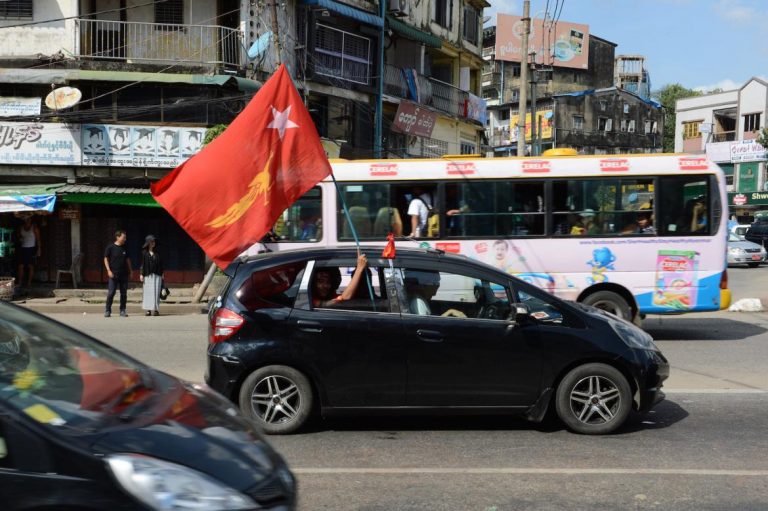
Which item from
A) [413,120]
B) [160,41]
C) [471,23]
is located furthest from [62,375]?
[471,23]

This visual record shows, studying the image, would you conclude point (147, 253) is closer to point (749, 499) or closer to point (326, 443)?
point (326, 443)

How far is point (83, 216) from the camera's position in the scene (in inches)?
794

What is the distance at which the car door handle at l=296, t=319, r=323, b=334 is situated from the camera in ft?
20.4

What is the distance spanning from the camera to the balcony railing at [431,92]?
27797mm

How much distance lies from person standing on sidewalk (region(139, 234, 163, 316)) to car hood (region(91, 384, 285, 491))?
41.8 ft

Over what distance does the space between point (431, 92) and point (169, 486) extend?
28.9 meters

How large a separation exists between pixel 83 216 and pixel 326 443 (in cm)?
1628

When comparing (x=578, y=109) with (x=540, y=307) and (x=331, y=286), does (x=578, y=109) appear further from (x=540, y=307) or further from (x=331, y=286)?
(x=331, y=286)

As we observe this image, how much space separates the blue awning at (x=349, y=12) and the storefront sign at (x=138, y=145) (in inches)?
239

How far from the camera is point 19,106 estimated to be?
19.3m

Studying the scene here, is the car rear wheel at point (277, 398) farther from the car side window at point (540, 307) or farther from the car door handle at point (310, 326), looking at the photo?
the car side window at point (540, 307)

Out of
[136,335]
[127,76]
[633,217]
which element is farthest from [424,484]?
[127,76]

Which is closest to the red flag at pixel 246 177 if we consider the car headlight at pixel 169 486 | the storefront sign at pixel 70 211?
the car headlight at pixel 169 486

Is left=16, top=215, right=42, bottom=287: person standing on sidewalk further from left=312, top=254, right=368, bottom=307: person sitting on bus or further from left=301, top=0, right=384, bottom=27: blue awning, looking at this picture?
left=312, top=254, right=368, bottom=307: person sitting on bus
